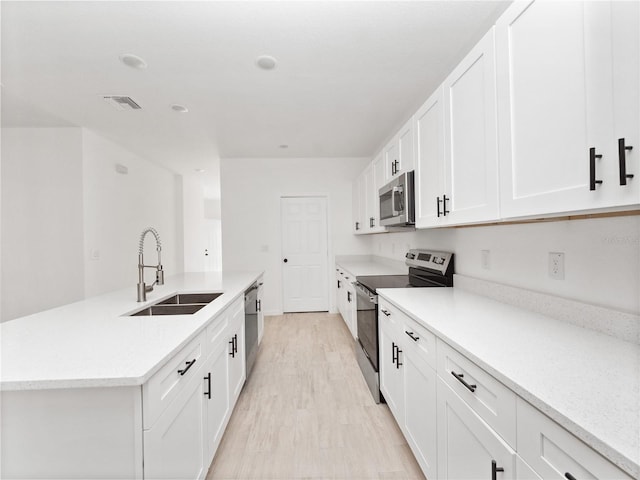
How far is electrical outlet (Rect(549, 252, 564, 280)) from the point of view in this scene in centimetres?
132

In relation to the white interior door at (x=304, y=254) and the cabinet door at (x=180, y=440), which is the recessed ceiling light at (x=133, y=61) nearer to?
the cabinet door at (x=180, y=440)

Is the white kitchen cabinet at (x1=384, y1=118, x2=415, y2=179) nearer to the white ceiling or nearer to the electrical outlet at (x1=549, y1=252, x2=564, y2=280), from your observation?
the white ceiling

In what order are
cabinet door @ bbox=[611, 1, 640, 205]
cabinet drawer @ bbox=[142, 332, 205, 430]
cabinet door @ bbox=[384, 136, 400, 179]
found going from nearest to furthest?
cabinet door @ bbox=[611, 1, 640, 205] → cabinet drawer @ bbox=[142, 332, 205, 430] → cabinet door @ bbox=[384, 136, 400, 179]

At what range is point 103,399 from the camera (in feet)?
2.93

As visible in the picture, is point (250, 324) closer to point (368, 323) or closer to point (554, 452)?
point (368, 323)

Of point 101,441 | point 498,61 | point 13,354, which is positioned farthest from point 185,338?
point 498,61

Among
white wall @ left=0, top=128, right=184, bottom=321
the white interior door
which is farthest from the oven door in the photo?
white wall @ left=0, top=128, right=184, bottom=321

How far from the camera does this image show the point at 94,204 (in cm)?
393

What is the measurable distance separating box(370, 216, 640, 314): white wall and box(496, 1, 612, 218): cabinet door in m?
0.33

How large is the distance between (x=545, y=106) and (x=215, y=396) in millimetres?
1915

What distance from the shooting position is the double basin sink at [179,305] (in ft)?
6.23

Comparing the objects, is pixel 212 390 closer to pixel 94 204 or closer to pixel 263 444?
pixel 263 444

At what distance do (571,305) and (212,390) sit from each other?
1.70 meters

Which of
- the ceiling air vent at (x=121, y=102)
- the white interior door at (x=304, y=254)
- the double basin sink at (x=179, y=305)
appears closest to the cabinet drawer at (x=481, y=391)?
the double basin sink at (x=179, y=305)
